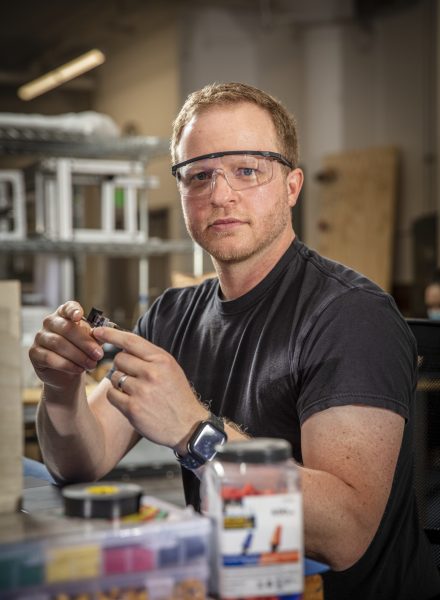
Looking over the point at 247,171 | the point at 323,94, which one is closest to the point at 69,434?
the point at 247,171

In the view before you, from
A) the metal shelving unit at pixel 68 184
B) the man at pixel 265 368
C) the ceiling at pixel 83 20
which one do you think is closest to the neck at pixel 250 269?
the man at pixel 265 368

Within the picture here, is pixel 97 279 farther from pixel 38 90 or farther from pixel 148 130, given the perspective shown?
pixel 38 90

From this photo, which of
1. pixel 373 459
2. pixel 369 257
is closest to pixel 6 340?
pixel 373 459

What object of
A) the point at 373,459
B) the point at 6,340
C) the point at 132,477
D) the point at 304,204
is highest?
the point at 304,204

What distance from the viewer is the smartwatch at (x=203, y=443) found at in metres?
1.01

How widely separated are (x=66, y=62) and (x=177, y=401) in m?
9.16

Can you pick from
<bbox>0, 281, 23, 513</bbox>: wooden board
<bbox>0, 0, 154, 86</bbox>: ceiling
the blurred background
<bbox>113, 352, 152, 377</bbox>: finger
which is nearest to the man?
<bbox>113, 352, 152, 377</bbox>: finger

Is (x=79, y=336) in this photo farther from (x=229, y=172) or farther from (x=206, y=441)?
(x=229, y=172)

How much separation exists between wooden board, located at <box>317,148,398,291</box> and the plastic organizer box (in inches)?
265

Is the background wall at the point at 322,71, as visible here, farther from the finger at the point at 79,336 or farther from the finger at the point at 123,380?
the finger at the point at 123,380

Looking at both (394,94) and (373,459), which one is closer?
(373,459)

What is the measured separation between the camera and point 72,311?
1177 mm

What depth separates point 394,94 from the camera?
24.8 ft

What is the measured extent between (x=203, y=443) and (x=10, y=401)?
0.26 m
